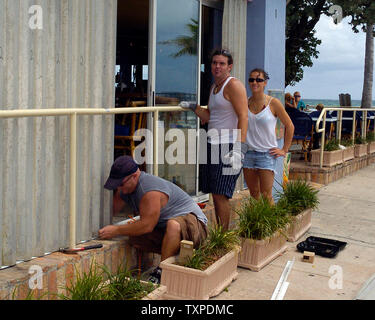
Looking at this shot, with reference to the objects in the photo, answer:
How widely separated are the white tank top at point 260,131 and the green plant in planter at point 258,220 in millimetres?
524

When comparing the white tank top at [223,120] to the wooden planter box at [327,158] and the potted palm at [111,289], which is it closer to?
the potted palm at [111,289]

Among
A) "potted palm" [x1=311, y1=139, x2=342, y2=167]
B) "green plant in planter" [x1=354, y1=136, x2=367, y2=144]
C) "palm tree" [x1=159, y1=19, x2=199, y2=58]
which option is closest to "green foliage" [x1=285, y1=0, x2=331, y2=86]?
"green plant in planter" [x1=354, y1=136, x2=367, y2=144]

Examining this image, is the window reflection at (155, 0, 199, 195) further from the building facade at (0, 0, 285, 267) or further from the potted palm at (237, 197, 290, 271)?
the potted palm at (237, 197, 290, 271)

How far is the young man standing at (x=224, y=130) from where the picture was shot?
14.5 feet

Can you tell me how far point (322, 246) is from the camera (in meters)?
5.33

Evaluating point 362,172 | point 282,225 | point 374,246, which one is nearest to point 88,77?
point 282,225

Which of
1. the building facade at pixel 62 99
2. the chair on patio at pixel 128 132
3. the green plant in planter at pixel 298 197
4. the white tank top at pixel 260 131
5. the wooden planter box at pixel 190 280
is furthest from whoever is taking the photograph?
the green plant in planter at pixel 298 197

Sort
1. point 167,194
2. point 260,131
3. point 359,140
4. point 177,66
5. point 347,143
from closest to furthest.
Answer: point 167,194, point 260,131, point 177,66, point 347,143, point 359,140

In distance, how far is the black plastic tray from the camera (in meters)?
5.12

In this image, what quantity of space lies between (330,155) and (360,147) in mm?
2193

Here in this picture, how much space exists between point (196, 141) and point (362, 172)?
6.24 metres

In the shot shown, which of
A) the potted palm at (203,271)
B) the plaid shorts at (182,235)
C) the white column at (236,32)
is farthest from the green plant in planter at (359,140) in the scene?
the plaid shorts at (182,235)

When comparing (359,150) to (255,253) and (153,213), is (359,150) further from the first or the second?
(153,213)

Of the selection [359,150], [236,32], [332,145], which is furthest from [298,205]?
[359,150]
